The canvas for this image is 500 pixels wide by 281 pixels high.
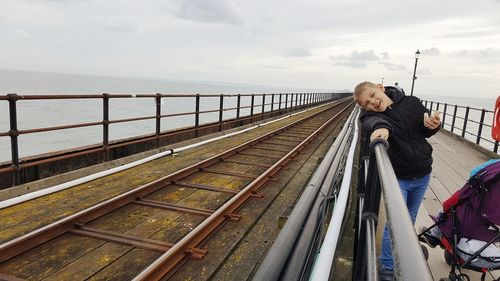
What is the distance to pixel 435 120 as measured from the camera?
2799 mm

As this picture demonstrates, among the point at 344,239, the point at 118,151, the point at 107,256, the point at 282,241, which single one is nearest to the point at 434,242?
the point at 344,239

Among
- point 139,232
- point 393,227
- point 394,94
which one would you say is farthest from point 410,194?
point 139,232

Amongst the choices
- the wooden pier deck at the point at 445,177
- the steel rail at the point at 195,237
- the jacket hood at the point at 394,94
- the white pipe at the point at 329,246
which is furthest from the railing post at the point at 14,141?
the wooden pier deck at the point at 445,177

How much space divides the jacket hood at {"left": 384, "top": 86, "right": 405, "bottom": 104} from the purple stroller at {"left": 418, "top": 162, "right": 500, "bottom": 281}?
32.6 inches

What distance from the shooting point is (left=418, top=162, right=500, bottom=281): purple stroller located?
268 centimetres

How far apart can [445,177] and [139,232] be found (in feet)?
18.7

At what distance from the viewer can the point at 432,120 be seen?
2803mm

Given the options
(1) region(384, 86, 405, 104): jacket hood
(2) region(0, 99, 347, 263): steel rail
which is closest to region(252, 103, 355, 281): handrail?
(1) region(384, 86, 405, 104): jacket hood

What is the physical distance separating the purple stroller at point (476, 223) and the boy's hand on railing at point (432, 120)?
48 centimetres

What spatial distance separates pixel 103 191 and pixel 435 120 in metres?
4.57

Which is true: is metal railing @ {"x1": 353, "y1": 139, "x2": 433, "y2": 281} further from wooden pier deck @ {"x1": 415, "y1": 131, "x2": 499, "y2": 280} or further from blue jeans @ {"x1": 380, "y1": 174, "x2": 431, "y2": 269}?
wooden pier deck @ {"x1": 415, "y1": 131, "x2": 499, "y2": 280}

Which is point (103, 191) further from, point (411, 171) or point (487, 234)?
point (487, 234)

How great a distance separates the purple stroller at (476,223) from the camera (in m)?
2.68

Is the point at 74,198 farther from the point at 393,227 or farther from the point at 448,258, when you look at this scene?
the point at 393,227
